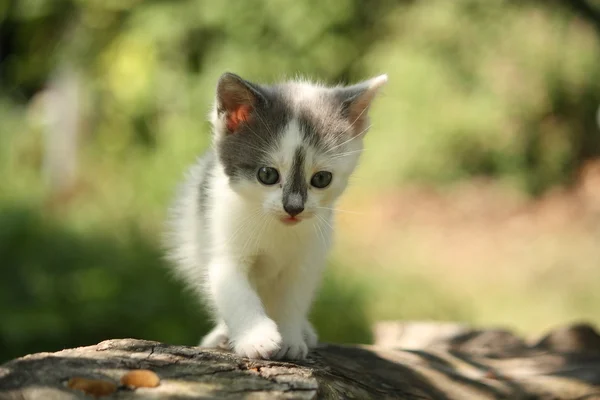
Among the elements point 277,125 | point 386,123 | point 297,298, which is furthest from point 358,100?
point 386,123

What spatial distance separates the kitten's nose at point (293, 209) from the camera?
10.3ft

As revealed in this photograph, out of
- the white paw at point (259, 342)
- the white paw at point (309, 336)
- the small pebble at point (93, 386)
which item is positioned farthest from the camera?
the white paw at point (309, 336)

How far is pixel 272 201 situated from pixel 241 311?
0.47 m

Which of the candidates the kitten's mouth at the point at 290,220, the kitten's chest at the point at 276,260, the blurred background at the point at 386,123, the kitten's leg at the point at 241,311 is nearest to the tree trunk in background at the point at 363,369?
the kitten's leg at the point at 241,311

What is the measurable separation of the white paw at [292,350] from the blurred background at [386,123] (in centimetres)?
456

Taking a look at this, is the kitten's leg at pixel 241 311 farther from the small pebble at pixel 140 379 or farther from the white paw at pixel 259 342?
the small pebble at pixel 140 379

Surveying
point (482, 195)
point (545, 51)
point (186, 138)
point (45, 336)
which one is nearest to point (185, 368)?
point (45, 336)

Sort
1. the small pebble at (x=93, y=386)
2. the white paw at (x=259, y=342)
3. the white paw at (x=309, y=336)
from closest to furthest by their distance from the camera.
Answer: the small pebble at (x=93, y=386) → the white paw at (x=259, y=342) → the white paw at (x=309, y=336)

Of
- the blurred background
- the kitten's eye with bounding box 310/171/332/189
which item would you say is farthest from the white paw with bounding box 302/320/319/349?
the blurred background

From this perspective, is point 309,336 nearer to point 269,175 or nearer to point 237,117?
point 269,175

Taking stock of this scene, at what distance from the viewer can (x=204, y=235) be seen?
12.1 ft

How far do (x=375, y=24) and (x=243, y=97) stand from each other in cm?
702

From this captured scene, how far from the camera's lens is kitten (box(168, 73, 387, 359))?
10.6 feet

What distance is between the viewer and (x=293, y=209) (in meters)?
3.15
